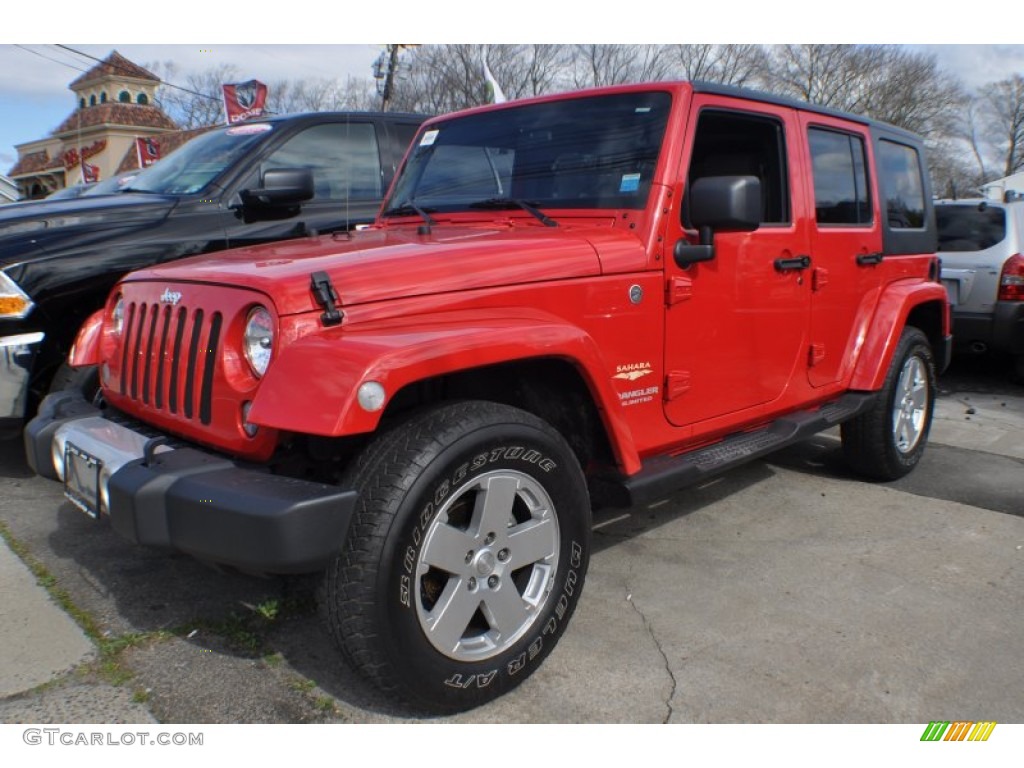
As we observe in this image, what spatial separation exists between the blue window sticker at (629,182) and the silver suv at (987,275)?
17.6ft

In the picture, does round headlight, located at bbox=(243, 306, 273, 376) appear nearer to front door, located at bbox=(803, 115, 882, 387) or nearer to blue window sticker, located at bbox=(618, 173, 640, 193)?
blue window sticker, located at bbox=(618, 173, 640, 193)

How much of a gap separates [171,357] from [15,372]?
6.09ft

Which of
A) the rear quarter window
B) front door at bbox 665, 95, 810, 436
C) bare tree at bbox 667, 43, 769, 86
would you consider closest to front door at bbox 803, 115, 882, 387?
front door at bbox 665, 95, 810, 436

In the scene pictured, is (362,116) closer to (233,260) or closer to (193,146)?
(193,146)

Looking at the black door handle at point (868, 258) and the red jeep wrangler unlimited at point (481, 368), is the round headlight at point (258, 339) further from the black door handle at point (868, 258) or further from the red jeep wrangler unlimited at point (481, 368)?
the black door handle at point (868, 258)

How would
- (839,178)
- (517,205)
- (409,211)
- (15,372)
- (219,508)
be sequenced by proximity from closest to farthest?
(219,508) → (517,205) → (409,211) → (15,372) → (839,178)

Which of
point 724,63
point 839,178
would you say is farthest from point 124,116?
point 839,178

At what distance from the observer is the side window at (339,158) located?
5.04 m

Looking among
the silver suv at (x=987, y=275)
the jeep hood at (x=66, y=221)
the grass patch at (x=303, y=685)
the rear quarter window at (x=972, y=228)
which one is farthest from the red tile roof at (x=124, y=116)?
the grass patch at (x=303, y=685)

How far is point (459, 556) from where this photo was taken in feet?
7.68

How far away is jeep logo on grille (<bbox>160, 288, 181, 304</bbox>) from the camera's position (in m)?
2.62

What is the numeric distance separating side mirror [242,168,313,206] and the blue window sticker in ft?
6.26

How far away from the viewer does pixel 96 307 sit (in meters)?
4.23

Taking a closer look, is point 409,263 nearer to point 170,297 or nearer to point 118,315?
point 170,297
